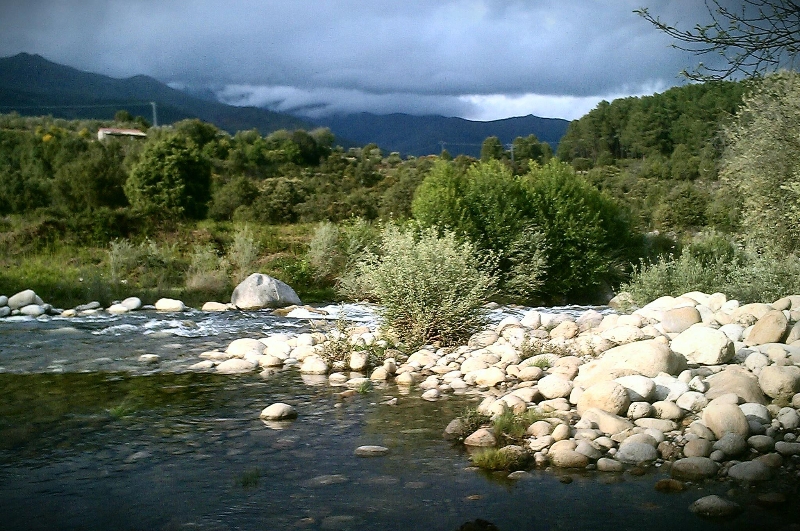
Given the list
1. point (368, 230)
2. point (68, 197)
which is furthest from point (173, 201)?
point (368, 230)

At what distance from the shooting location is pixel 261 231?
26.8 meters

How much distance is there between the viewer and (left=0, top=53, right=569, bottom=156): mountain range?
60000mm

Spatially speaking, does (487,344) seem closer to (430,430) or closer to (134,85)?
(430,430)

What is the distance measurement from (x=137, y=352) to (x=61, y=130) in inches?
1748

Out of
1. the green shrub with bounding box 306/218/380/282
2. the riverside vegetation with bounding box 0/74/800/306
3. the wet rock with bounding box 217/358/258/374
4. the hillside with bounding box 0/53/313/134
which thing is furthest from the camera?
the hillside with bounding box 0/53/313/134

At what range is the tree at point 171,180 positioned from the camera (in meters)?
34.8

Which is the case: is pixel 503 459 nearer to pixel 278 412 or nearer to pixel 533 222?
pixel 278 412

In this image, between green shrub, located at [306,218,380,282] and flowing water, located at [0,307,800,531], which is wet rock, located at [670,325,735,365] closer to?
flowing water, located at [0,307,800,531]

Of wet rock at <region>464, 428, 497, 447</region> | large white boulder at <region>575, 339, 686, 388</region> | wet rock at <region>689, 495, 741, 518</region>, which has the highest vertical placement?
large white boulder at <region>575, 339, 686, 388</region>

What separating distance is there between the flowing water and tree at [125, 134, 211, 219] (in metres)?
25.6

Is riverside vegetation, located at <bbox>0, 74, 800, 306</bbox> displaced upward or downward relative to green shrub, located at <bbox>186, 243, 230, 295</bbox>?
upward

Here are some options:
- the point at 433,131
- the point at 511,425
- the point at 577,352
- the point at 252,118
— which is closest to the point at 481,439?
the point at 511,425

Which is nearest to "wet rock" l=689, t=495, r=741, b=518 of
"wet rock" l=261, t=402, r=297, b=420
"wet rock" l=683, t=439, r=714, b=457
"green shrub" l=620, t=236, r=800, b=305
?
"wet rock" l=683, t=439, r=714, b=457

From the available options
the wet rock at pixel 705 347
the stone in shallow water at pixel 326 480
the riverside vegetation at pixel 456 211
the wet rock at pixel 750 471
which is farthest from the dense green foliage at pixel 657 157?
the stone in shallow water at pixel 326 480
